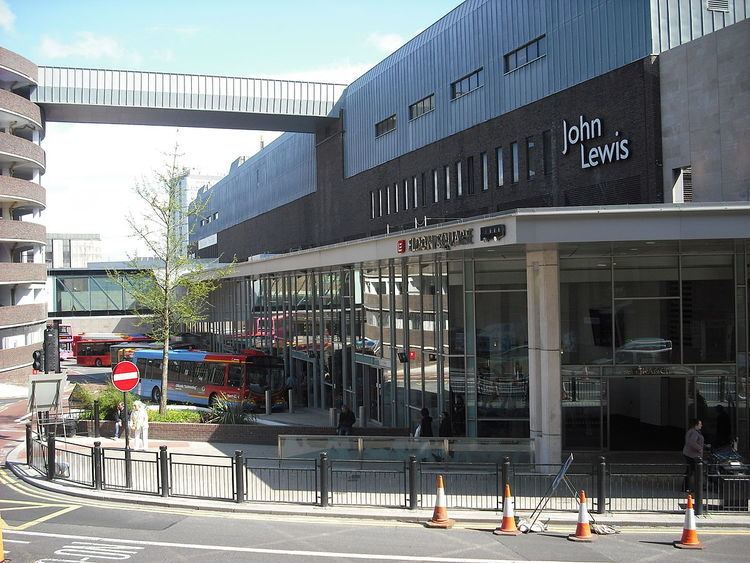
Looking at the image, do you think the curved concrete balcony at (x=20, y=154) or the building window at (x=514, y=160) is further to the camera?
the curved concrete balcony at (x=20, y=154)

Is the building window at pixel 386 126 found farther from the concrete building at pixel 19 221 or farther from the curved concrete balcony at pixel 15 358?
the curved concrete balcony at pixel 15 358

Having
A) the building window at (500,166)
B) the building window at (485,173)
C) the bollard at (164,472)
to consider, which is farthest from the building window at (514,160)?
the bollard at (164,472)

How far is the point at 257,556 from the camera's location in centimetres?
1330

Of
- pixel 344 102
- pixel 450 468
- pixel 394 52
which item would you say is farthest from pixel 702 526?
pixel 344 102

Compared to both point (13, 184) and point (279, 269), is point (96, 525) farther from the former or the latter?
point (13, 184)

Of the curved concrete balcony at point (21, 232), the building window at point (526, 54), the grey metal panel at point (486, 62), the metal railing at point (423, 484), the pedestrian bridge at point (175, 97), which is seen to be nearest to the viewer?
the metal railing at point (423, 484)

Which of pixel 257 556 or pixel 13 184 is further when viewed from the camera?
pixel 13 184

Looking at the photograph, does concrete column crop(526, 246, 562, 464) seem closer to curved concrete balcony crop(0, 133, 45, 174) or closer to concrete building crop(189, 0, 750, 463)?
concrete building crop(189, 0, 750, 463)

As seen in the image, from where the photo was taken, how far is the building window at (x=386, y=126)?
44.8 m

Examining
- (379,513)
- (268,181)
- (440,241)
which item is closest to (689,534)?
(379,513)

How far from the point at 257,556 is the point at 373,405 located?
734 inches

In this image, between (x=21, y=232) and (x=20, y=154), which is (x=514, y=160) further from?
(x=21, y=232)

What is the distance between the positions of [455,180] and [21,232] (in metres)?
30.6

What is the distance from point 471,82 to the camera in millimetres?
37094
